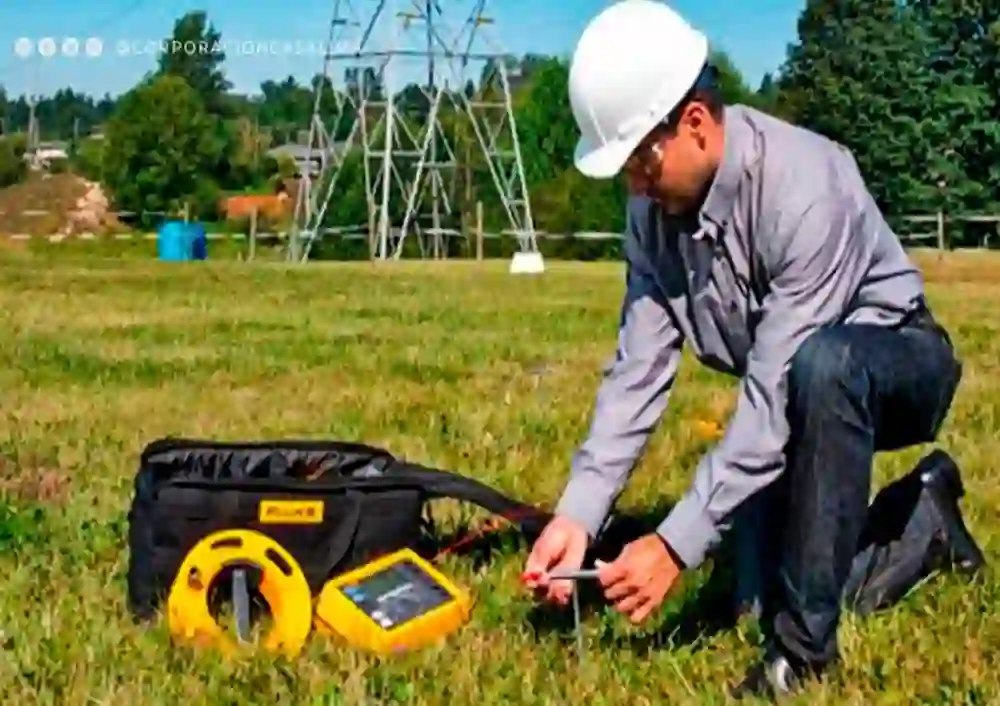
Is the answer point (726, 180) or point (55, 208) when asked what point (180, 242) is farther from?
point (726, 180)

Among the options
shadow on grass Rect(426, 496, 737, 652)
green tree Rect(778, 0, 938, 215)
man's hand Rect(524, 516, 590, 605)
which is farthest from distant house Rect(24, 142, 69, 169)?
man's hand Rect(524, 516, 590, 605)

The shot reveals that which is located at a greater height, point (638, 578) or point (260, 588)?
point (638, 578)

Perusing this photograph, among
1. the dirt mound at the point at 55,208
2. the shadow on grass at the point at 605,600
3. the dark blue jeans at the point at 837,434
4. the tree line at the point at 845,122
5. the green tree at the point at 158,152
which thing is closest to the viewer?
the dark blue jeans at the point at 837,434

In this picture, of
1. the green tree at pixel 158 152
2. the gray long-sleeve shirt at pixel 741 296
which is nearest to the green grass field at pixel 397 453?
the gray long-sleeve shirt at pixel 741 296

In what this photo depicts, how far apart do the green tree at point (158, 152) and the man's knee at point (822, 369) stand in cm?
6859

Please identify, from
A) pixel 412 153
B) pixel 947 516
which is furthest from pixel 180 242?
pixel 947 516

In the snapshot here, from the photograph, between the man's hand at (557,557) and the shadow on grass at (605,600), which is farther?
the shadow on grass at (605,600)

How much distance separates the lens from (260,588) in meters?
4.34

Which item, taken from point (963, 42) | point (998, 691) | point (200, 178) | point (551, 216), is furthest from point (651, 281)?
point (200, 178)

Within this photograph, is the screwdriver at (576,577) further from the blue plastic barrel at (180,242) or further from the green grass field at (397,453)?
the blue plastic barrel at (180,242)

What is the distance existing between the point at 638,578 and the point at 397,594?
3.16ft

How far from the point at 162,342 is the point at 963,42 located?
51864 mm

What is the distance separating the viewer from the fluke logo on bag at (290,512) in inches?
176

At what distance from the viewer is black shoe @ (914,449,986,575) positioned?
4.80 meters
